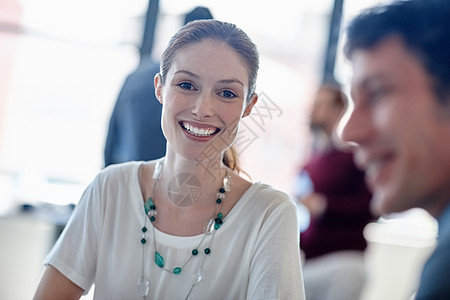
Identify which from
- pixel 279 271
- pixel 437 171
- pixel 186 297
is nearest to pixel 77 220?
pixel 186 297

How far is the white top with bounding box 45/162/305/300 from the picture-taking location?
0.81 metres

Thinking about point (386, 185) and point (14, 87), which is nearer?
point (386, 185)

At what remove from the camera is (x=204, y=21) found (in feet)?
2.43

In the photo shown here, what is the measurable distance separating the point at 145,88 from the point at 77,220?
23 cm

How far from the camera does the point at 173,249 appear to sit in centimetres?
80

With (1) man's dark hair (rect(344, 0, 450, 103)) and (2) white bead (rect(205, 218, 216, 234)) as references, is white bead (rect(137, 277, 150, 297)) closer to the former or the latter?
(2) white bead (rect(205, 218, 216, 234))

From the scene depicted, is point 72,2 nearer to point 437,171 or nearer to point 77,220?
point 77,220

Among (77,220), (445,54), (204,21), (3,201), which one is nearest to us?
(445,54)

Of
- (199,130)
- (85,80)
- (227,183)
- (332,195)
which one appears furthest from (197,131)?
(332,195)

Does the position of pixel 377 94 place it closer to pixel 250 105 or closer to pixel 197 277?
pixel 250 105

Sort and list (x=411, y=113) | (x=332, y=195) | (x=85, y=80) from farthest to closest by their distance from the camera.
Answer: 1. (x=332, y=195)
2. (x=85, y=80)
3. (x=411, y=113)

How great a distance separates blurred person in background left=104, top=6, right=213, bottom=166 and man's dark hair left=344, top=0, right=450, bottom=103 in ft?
0.98

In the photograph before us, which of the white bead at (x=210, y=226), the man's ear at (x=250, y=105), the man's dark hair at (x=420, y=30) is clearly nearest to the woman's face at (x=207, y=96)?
the man's ear at (x=250, y=105)

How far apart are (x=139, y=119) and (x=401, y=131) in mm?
450
